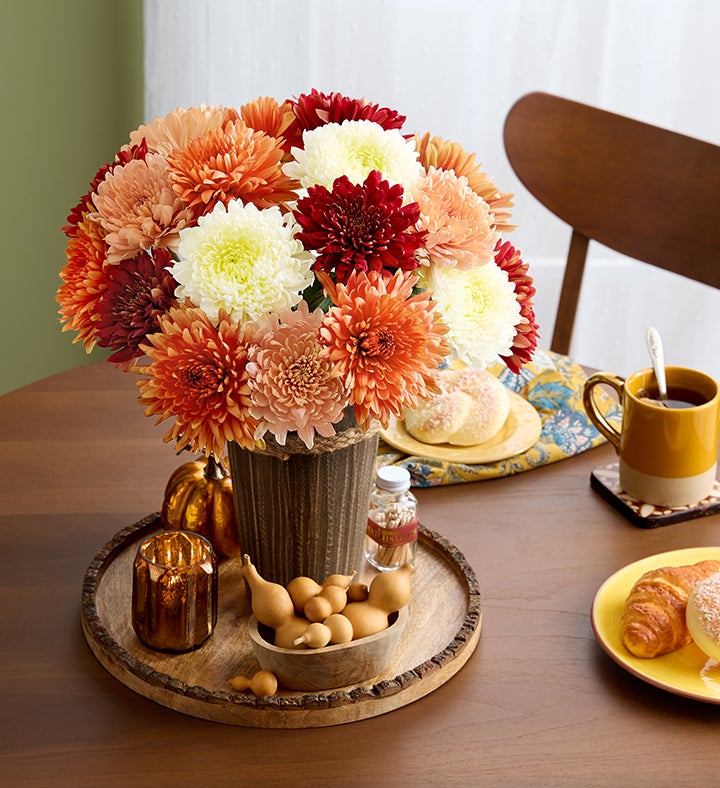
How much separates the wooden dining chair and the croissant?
0.86 m

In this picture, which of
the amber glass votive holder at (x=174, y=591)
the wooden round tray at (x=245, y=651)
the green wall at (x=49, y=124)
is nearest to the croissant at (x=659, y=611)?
the wooden round tray at (x=245, y=651)

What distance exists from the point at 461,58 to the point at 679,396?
1.42 meters

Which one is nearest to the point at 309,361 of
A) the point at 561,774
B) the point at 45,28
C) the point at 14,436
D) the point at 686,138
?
the point at 561,774

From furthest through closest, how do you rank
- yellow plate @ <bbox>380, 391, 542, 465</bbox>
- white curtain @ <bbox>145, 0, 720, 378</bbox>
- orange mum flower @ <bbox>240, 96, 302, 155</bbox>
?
white curtain @ <bbox>145, 0, 720, 378</bbox>
yellow plate @ <bbox>380, 391, 542, 465</bbox>
orange mum flower @ <bbox>240, 96, 302, 155</bbox>

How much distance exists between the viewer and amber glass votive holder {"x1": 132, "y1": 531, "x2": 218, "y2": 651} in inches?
36.2

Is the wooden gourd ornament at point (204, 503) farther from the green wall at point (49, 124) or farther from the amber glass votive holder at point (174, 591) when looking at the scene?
the green wall at point (49, 124)

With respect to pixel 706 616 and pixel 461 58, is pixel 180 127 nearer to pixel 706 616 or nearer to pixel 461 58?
pixel 706 616

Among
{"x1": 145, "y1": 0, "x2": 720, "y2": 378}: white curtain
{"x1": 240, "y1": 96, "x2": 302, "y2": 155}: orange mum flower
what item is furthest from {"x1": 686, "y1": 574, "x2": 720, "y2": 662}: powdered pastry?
{"x1": 145, "y1": 0, "x2": 720, "y2": 378}: white curtain

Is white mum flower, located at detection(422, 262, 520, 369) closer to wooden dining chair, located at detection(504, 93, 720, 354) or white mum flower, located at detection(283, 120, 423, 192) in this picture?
white mum flower, located at detection(283, 120, 423, 192)

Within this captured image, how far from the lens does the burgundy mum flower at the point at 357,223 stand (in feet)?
2.64

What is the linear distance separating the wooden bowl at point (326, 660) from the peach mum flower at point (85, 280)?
0.28 m

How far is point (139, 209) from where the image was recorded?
2.79 ft

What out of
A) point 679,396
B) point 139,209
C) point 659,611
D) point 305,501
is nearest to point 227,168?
point 139,209

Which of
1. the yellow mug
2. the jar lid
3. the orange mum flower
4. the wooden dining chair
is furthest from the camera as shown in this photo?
the wooden dining chair
